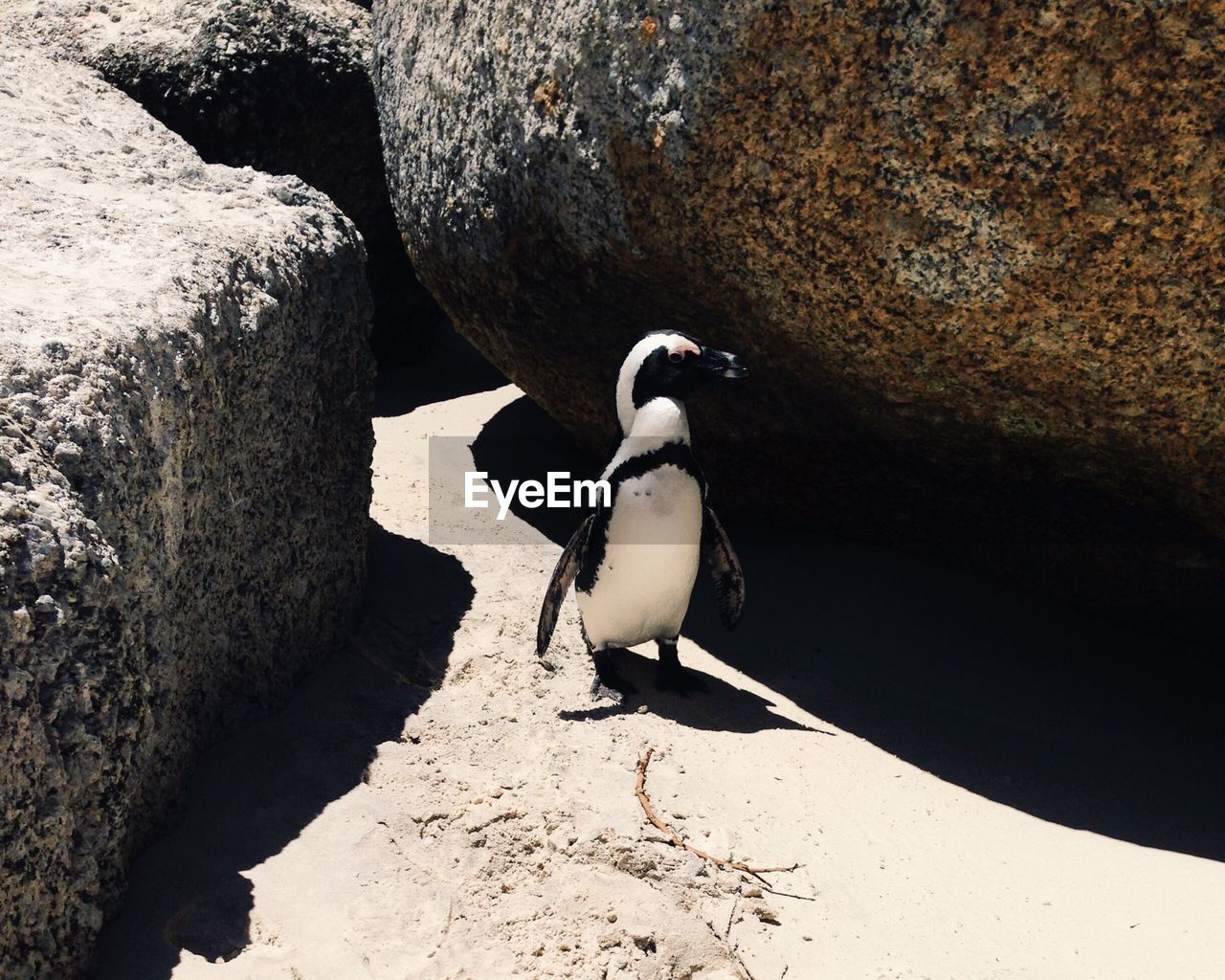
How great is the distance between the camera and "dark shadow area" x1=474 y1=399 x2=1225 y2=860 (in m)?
3.24

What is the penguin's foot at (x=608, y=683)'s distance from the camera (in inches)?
133

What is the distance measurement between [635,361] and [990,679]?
1423mm

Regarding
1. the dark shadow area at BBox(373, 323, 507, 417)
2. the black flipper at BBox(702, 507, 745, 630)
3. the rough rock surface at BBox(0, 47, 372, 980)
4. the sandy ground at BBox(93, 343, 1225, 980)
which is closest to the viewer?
the rough rock surface at BBox(0, 47, 372, 980)

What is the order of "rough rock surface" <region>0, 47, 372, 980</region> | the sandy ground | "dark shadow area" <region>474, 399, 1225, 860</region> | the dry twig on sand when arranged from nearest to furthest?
"rough rock surface" <region>0, 47, 372, 980</region> → the sandy ground → the dry twig on sand → "dark shadow area" <region>474, 399, 1225, 860</region>

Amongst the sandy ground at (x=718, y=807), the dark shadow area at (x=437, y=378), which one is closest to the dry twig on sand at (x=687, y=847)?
the sandy ground at (x=718, y=807)

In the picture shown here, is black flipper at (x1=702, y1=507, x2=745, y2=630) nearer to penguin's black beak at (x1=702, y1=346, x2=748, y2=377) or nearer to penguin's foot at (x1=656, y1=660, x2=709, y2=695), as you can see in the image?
penguin's foot at (x1=656, y1=660, x2=709, y2=695)

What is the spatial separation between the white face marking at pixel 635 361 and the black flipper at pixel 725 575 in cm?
37

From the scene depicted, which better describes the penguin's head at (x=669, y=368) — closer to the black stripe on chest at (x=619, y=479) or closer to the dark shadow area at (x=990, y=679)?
the black stripe on chest at (x=619, y=479)

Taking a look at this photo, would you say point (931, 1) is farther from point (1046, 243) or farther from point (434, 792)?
point (434, 792)

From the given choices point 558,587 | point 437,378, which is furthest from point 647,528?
point 437,378

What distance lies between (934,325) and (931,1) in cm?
77

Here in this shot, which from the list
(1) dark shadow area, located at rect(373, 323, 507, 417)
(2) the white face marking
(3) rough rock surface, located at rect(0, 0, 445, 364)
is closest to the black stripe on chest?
(2) the white face marking

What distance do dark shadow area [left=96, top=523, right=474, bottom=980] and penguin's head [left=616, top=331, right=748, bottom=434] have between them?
2.93 feet

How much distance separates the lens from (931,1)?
2727 mm
